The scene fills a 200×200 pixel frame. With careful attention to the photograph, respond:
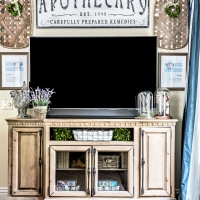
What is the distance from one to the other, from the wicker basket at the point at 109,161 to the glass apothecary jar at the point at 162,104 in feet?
1.89

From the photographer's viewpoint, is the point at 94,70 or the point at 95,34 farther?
the point at 95,34

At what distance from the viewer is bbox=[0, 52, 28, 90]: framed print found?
12.2 ft

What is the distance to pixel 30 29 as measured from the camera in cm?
371

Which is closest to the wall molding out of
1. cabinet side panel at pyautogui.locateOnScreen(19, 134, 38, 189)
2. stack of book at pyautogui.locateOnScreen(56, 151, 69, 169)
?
cabinet side panel at pyautogui.locateOnScreen(19, 134, 38, 189)

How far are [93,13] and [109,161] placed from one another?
1.57 m

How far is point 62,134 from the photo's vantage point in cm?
331

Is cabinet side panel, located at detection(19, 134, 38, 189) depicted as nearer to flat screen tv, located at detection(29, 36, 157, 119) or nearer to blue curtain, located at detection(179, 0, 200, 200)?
flat screen tv, located at detection(29, 36, 157, 119)

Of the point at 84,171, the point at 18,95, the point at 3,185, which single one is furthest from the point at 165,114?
the point at 3,185

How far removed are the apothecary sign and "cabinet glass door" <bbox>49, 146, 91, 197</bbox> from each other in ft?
4.42

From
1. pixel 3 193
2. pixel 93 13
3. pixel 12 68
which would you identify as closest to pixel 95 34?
pixel 93 13

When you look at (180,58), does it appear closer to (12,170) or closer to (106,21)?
(106,21)

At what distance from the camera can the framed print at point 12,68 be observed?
147 inches

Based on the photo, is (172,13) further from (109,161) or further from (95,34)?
(109,161)

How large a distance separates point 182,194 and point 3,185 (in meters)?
1.90
